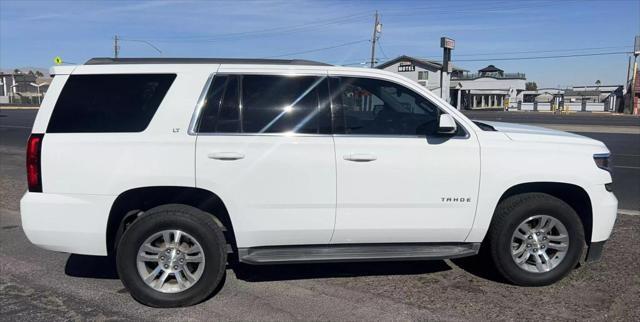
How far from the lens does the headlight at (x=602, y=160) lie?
15.0 feet

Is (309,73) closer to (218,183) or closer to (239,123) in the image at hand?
(239,123)

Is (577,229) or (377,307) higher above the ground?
(577,229)

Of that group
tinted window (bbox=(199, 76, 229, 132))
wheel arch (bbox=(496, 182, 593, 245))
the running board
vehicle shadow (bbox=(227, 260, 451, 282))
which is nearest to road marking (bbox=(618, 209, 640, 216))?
wheel arch (bbox=(496, 182, 593, 245))

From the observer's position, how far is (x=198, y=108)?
4.21 m

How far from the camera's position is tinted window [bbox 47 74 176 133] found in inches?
163

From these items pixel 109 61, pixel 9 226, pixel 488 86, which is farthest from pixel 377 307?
pixel 488 86

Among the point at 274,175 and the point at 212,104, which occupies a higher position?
the point at 212,104

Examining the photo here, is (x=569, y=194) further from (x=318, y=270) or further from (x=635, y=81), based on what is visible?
(x=635, y=81)

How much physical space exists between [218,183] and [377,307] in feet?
5.16

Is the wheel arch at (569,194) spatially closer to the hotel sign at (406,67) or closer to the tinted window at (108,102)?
the tinted window at (108,102)

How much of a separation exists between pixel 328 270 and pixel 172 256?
5.04 ft

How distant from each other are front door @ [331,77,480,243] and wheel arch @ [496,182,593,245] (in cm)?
47

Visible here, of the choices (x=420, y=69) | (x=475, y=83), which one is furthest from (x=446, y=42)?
(x=475, y=83)

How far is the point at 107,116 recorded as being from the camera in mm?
4172
